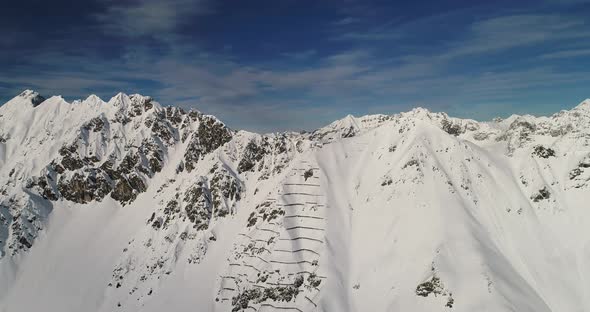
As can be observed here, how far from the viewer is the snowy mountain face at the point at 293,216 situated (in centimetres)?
7212

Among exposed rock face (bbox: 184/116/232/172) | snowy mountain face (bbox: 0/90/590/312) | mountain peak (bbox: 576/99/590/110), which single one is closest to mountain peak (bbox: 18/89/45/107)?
snowy mountain face (bbox: 0/90/590/312)

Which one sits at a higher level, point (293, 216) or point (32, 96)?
point (32, 96)

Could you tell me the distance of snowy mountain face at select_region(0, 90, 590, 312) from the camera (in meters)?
72.1

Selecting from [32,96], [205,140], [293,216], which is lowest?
[293,216]

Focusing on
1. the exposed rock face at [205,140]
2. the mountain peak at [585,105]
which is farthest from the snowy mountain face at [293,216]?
the mountain peak at [585,105]

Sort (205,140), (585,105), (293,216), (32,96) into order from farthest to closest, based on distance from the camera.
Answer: (32,96) < (205,140) < (293,216) < (585,105)

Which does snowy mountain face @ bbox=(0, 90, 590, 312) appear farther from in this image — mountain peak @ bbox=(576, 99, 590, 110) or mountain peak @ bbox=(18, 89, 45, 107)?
mountain peak @ bbox=(18, 89, 45, 107)

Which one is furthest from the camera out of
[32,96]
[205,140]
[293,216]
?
[32,96]

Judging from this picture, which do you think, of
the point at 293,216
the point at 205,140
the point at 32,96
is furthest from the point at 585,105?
the point at 32,96

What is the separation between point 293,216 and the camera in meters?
93.8

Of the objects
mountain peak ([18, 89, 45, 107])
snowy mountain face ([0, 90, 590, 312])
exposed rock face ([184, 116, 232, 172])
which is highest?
mountain peak ([18, 89, 45, 107])

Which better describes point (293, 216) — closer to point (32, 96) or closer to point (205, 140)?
point (205, 140)

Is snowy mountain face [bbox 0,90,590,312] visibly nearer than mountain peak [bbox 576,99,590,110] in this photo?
Yes

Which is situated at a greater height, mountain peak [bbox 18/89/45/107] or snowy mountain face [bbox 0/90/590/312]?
mountain peak [bbox 18/89/45/107]
